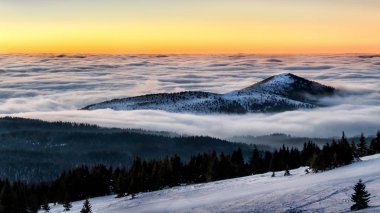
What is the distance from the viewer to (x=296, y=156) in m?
136

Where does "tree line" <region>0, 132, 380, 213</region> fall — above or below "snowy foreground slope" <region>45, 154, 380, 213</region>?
below

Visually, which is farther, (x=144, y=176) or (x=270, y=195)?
(x=144, y=176)

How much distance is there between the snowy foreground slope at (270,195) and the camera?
67.5 m


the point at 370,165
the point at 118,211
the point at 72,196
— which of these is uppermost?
the point at 370,165

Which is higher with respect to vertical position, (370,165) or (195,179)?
(370,165)

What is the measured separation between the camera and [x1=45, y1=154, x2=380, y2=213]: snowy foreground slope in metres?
67.5

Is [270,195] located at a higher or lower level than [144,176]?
higher

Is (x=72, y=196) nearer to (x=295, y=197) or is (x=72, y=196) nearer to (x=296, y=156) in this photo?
(x=296, y=156)

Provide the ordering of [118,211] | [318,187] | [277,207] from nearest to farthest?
1. [277,207]
2. [318,187]
3. [118,211]

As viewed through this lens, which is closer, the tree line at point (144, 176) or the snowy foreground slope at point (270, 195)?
the snowy foreground slope at point (270, 195)

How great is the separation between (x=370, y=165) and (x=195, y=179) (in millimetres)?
45854

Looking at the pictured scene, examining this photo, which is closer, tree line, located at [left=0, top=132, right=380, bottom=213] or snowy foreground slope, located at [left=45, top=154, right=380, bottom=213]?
snowy foreground slope, located at [left=45, top=154, right=380, bottom=213]

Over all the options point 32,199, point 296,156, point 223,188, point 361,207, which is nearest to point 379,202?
point 361,207

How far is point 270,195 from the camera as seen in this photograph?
247ft
